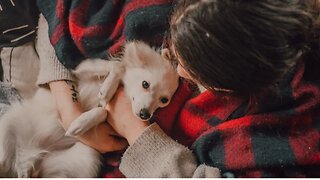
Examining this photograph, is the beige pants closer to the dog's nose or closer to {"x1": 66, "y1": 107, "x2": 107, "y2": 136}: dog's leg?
{"x1": 66, "y1": 107, "x2": 107, "y2": 136}: dog's leg

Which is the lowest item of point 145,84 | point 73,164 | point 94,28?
point 73,164

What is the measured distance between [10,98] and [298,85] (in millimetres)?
644

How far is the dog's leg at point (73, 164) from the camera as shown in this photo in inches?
35.3

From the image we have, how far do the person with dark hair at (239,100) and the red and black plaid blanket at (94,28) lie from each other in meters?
0.09

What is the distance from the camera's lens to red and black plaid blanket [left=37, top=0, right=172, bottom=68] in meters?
0.90

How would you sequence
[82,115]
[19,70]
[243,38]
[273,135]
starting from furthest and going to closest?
[19,70] → [82,115] → [273,135] → [243,38]

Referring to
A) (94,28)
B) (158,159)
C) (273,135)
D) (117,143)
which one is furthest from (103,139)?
(273,135)

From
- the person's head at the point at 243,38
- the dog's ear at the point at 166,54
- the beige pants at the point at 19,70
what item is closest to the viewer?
the person's head at the point at 243,38

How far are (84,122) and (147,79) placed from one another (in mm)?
163

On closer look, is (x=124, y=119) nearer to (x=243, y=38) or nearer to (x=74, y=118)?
(x=74, y=118)

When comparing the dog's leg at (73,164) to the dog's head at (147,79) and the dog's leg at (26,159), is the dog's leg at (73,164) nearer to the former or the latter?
the dog's leg at (26,159)

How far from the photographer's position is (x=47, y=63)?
973mm

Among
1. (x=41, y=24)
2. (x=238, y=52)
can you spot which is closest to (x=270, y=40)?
(x=238, y=52)

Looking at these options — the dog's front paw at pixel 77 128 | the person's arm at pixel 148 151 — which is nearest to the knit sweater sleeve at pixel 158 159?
the person's arm at pixel 148 151
